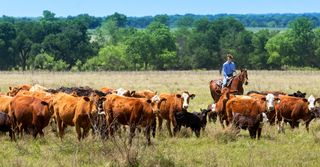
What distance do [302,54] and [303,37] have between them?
2848 millimetres

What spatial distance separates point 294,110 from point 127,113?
5.72m

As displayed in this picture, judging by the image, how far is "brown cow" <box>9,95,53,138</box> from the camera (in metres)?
15.4

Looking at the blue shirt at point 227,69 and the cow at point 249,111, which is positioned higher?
the blue shirt at point 227,69

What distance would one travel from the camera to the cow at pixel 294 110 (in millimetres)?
17984

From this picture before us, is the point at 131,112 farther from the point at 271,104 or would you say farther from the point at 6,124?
the point at 271,104

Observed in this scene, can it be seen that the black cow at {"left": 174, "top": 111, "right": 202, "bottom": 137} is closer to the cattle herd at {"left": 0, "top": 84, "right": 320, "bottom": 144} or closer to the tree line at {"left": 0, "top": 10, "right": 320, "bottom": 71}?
the cattle herd at {"left": 0, "top": 84, "right": 320, "bottom": 144}

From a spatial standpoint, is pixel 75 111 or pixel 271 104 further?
pixel 271 104

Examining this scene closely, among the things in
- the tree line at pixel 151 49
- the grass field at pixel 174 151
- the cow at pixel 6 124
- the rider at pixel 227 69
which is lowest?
the tree line at pixel 151 49

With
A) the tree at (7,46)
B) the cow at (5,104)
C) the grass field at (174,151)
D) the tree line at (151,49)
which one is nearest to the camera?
the grass field at (174,151)

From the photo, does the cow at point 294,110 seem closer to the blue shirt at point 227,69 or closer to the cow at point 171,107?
the cow at point 171,107

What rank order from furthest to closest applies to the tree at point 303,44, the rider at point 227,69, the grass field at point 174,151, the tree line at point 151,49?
the tree at point 303,44, the tree line at point 151,49, the rider at point 227,69, the grass field at point 174,151

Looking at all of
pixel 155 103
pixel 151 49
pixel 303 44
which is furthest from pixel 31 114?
pixel 303 44

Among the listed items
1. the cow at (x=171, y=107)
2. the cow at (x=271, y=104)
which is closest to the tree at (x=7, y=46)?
the cow at (x=171, y=107)

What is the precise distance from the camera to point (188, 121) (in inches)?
659
